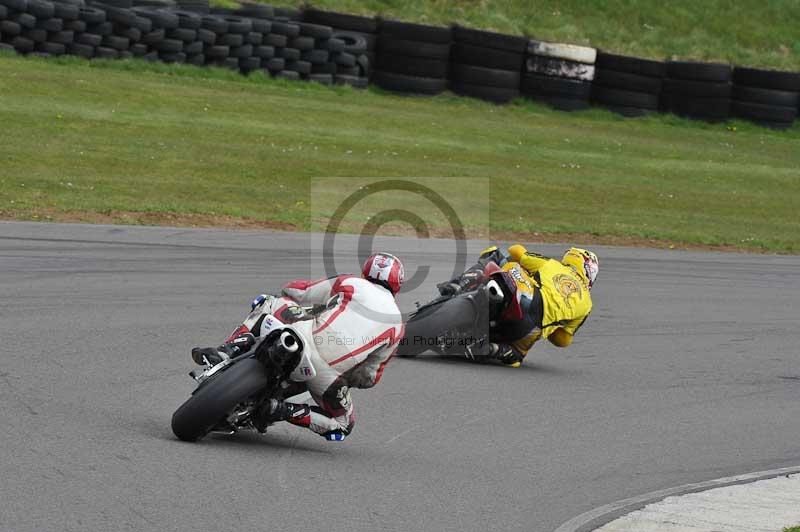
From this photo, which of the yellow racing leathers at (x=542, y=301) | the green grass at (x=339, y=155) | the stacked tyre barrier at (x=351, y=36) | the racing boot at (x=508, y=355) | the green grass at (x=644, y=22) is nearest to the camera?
Result: the yellow racing leathers at (x=542, y=301)

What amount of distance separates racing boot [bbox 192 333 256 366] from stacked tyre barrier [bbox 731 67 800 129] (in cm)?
2144

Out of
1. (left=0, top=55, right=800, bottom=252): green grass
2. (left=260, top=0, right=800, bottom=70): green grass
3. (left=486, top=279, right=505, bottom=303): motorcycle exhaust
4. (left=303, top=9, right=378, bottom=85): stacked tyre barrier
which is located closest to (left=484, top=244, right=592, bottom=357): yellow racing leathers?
(left=486, top=279, right=505, bottom=303): motorcycle exhaust

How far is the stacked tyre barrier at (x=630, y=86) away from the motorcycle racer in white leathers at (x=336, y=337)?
2012cm

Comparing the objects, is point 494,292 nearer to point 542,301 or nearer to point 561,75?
point 542,301

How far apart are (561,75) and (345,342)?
20.2 metres

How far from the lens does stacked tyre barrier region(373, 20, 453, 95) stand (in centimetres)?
2483

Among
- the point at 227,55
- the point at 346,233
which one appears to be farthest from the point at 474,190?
the point at 227,55

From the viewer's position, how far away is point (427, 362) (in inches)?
388

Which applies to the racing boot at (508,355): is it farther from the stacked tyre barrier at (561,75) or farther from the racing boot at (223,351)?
the stacked tyre barrier at (561,75)

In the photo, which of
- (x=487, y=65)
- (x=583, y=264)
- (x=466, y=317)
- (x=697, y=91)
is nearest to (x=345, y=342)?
(x=466, y=317)

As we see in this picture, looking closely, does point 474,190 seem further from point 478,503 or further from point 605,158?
point 478,503

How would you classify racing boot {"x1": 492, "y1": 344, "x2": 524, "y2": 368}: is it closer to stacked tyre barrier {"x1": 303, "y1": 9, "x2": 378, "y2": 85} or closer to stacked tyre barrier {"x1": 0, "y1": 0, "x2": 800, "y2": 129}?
stacked tyre barrier {"x1": 0, "y1": 0, "x2": 800, "y2": 129}

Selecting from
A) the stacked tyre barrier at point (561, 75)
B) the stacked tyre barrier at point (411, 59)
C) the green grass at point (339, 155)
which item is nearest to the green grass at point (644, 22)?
the stacked tyre barrier at point (561, 75)

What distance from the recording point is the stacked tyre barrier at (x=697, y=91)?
26.6 m
